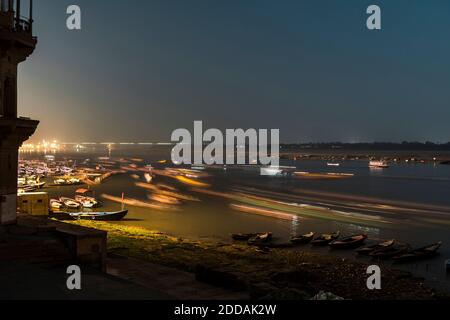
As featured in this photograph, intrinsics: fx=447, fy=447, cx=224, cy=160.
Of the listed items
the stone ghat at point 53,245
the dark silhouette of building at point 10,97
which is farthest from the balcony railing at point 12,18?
the stone ghat at point 53,245

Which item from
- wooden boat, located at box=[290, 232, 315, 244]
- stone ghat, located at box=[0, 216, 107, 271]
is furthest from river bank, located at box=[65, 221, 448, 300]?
stone ghat, located at box=[0, 216, 107, 271]

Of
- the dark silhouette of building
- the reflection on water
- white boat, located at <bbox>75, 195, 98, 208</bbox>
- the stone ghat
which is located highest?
the dark silhouette of building

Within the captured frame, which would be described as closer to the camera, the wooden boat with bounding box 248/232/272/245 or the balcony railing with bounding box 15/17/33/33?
the balcony railing with bounding box 15/17/33/33

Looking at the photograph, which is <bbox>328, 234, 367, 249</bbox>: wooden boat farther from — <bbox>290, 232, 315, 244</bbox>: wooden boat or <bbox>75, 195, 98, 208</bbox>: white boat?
<bbox>75, 195, 98, 208</bbox>: white boat

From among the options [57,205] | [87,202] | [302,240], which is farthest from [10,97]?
[87,202]

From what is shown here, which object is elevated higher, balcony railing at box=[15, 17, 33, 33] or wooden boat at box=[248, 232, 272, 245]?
balcony railing at box=[15, 17, 33, 33]

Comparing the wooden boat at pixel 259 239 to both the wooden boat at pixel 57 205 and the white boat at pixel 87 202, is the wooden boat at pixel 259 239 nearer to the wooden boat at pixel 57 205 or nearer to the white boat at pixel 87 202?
the white boat at pixel 87 202

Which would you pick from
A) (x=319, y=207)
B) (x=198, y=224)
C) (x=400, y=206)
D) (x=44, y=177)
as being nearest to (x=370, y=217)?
(x=319, y=207)

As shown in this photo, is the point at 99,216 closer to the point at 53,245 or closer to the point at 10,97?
the point at 10,97
